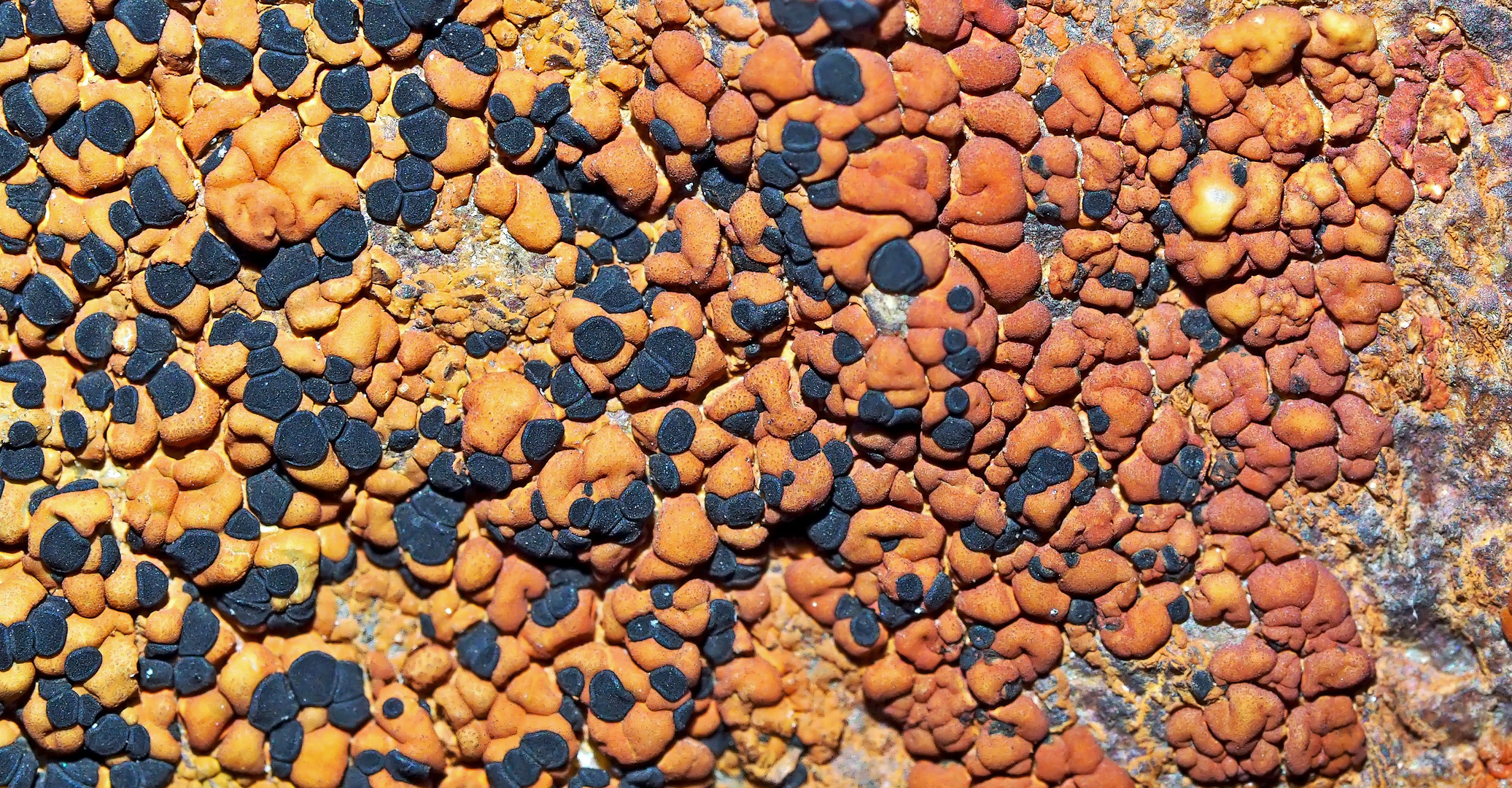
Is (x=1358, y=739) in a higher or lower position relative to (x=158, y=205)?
lower

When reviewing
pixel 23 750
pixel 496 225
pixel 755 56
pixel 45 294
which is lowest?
pixel 23 750

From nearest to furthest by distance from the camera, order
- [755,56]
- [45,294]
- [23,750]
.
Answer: [755,56] < [45,294] < [23,750]

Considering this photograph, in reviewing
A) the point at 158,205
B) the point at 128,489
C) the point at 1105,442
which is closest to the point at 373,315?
the point at 158,205

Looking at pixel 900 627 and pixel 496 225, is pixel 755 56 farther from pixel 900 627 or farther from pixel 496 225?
pixel 900 627

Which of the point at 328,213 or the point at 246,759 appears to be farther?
the point at 246,759

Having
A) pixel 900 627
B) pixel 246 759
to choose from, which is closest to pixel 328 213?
pixel 246 759

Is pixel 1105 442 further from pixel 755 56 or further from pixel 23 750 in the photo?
pixel 23 750

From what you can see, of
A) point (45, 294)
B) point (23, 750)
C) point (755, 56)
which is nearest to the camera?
point (755, 56)
